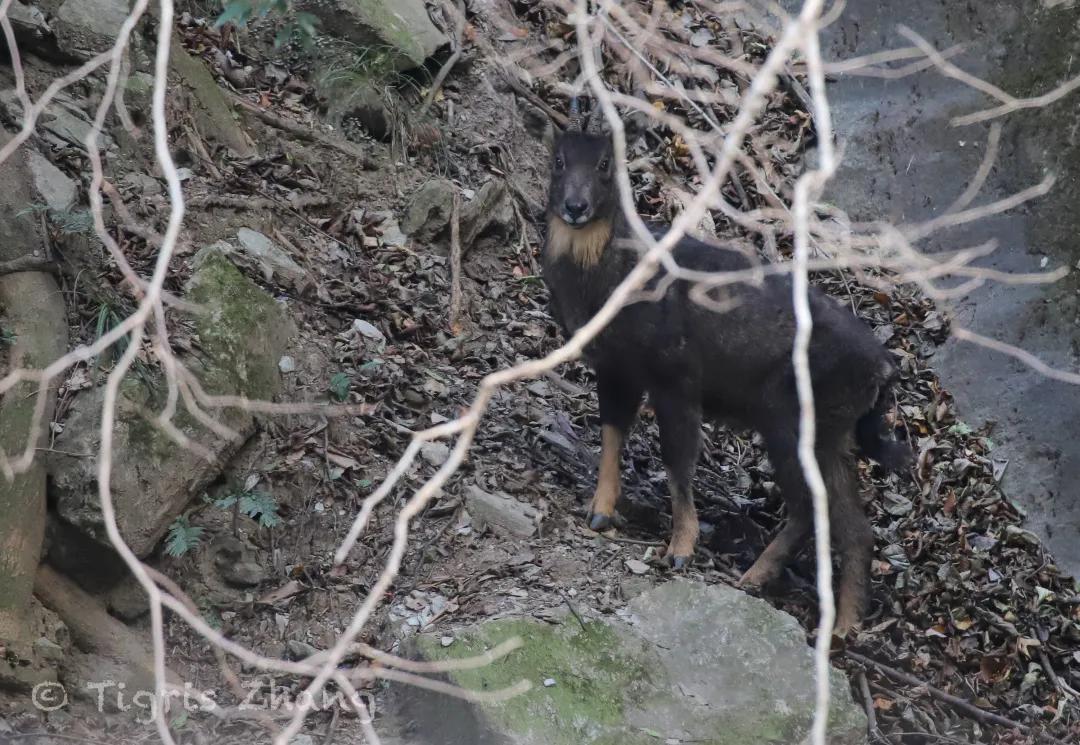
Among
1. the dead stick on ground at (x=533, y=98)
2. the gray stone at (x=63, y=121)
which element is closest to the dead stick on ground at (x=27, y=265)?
the gray stone at (x=63, y=121)

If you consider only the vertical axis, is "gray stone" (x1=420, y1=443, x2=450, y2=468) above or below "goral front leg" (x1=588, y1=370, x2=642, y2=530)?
below

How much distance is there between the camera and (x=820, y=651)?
2.95 m

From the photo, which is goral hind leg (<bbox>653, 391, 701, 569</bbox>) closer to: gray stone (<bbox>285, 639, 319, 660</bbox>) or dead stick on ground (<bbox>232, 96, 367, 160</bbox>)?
gray stone (<bbox>285, 639, 319, 660</bbox>)

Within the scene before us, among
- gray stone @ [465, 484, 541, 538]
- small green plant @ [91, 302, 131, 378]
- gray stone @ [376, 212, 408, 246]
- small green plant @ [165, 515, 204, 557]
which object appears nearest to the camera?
small green plant @ [165, 515, 204, 557]

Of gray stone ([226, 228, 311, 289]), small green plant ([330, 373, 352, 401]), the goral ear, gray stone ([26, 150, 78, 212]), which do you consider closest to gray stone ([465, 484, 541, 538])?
small green plant ([330, 373, 352, 401])

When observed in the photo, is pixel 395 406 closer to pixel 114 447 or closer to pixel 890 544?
pixel 114 447

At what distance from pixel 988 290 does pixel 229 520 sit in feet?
21.3

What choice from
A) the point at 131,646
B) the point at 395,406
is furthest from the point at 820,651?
the point at 395,406

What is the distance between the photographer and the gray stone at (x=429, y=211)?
9219mm

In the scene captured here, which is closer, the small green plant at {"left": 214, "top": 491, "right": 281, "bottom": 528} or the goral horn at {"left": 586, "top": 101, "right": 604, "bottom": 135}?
the small green plant at {"left": 214, "top": 491, "right": 281, "bottom": 528}

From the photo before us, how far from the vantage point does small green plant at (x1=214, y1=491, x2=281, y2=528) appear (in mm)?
6863

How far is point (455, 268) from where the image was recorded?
9125 mm

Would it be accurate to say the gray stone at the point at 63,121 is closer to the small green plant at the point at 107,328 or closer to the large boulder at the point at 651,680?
the small green plant at the point at 107,328

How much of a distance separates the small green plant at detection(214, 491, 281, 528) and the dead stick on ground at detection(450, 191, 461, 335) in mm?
2291
